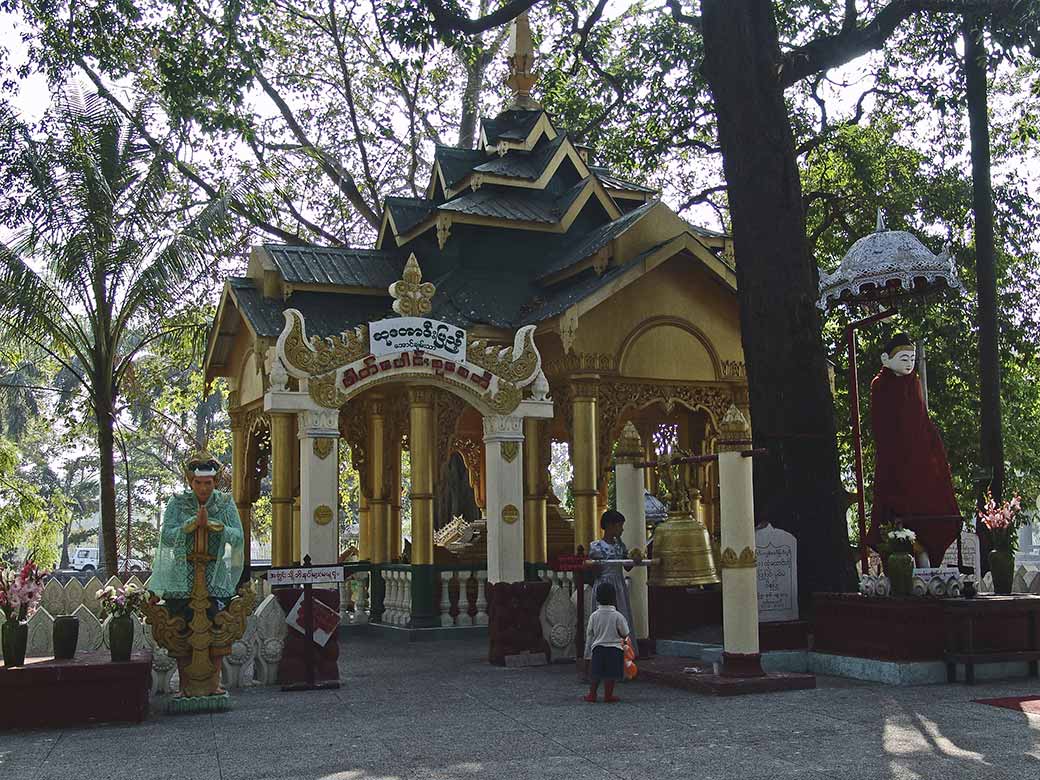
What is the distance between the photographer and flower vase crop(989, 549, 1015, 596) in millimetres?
12375

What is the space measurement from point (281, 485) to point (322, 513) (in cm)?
237

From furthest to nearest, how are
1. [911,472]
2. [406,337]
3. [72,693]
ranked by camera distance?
[406,337] < [911,472] < [72,693]

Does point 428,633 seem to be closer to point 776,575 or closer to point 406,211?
point 776,575

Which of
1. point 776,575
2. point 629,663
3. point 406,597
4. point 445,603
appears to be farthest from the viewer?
point 406,597

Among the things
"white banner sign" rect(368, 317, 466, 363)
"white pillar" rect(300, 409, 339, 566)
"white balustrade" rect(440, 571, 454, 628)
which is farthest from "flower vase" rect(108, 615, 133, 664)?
"white balustrade" rect(440, 571, 454, 628)

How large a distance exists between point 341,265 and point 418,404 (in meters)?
3.49

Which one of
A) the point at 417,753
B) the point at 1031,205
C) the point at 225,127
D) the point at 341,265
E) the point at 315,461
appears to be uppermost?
the point at 225,127

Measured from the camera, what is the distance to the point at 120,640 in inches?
392

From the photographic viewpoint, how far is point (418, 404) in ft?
55.1

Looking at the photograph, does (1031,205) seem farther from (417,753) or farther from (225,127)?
(417,753)

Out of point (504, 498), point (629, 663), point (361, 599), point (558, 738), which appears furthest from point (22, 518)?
point (558, 738)

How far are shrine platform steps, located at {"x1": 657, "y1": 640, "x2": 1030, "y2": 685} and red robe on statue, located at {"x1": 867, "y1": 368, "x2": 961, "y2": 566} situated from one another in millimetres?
1503

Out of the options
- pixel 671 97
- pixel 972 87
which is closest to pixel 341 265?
pixel 671 97

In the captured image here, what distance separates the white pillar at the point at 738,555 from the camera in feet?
36.7
